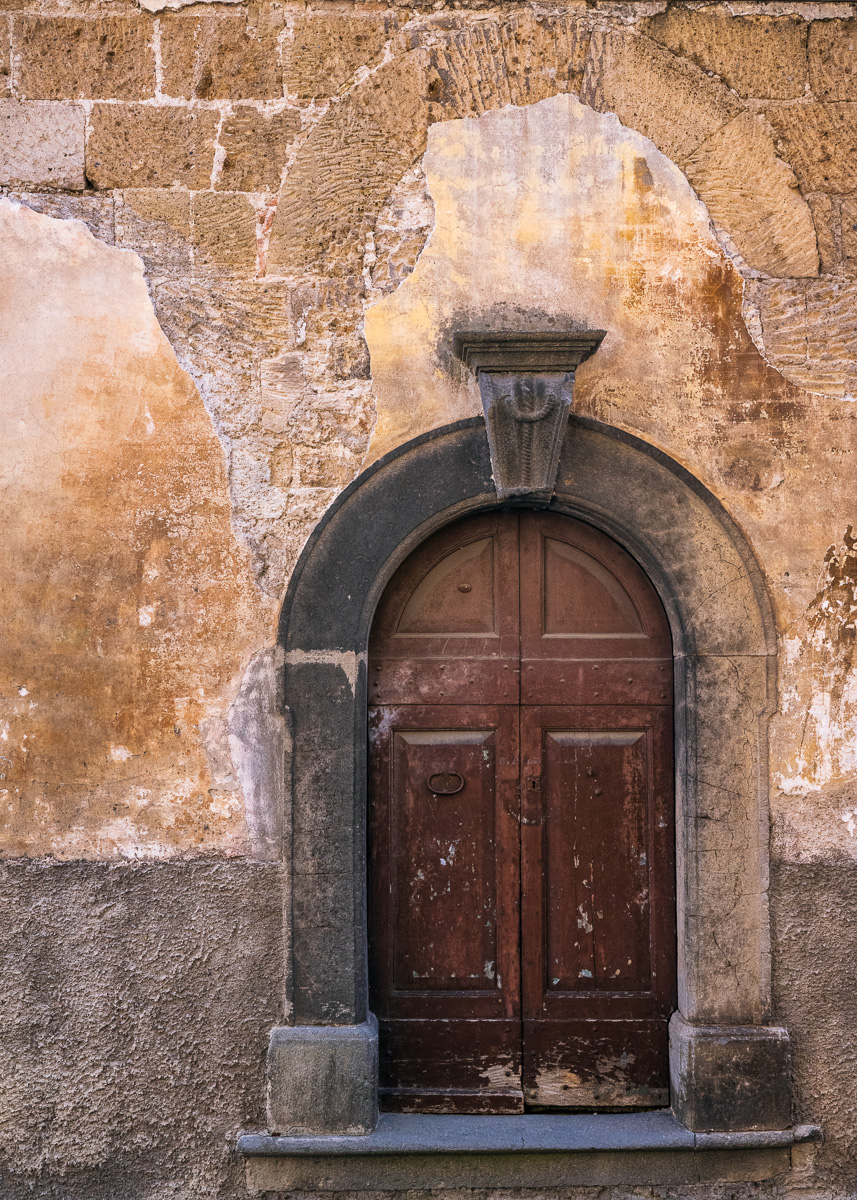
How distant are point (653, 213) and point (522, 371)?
77 centimetres

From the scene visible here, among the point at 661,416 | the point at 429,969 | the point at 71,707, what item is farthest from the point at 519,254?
the point at 429,969

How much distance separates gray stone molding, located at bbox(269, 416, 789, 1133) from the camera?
9.84 feet

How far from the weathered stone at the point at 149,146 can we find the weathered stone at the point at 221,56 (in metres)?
0.12

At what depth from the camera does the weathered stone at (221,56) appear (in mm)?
3109

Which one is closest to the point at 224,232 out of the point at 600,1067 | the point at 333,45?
the point at 333,45

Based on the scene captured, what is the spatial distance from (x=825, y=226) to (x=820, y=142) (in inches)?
11.4

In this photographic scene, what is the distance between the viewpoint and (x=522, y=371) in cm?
298

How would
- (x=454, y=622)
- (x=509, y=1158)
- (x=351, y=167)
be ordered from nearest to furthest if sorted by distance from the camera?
(x=509, y=1158)
(x=351, y=167)
(x=454, y=622)

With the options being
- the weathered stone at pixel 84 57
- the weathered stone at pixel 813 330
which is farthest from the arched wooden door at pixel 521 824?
the weathered stone at pixel 84 57

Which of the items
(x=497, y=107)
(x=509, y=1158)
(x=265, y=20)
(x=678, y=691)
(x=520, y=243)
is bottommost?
(x=509, y=1158)

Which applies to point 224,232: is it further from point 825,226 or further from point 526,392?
point 825,226

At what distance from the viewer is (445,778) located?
10.5ft

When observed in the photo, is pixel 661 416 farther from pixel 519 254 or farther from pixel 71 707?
pixel 71 707

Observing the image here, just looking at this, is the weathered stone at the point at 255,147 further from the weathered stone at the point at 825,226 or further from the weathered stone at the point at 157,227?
the weathered stone at the point at 825,226
